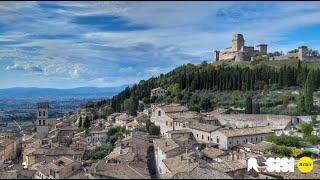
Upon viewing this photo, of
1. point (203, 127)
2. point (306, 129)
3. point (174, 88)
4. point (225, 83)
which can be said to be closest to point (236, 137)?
point (203, 127)

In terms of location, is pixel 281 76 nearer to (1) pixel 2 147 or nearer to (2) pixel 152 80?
(2) pixel 152 80

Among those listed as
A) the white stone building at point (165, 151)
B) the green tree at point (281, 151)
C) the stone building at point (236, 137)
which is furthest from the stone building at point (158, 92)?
the green tree at point (281, 151)

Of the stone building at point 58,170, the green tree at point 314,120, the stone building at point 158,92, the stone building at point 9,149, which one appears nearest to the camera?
the stone building at point 58,170

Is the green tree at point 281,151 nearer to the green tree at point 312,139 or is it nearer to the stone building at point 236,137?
the stone building at point 236,137

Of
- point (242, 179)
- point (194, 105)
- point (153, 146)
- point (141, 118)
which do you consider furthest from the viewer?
point (194, 105)

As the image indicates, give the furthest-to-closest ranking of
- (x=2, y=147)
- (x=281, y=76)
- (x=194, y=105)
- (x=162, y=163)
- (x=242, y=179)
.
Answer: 1. (x=281, y=76)
2. (x=194, y=105)
3. (x=2, y=147)
4. (x=162, y=163)
5. (x=242, y=179)

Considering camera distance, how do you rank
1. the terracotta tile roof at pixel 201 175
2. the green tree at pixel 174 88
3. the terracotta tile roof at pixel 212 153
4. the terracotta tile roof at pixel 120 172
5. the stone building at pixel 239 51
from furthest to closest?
1. the stone building at pixel 239 51
2. the green tree at pixel 174 88
3. the terracotta tile roof at pixel 212 153
4. the terracotta tile roof at pixel 201 175
5. the terracotta tile roof at pixel 120 172

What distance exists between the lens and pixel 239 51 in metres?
109

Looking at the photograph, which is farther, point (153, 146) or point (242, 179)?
point (153, 146)

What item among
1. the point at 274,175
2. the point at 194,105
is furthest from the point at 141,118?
the point at 274,175

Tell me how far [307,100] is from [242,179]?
110ft

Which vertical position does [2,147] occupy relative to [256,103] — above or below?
below

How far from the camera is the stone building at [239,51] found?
106 m

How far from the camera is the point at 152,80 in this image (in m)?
88.8
